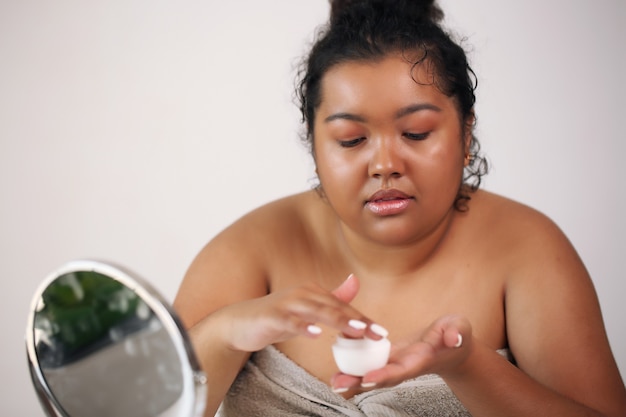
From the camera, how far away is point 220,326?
115 centimetres

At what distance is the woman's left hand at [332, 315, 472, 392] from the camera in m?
0.91

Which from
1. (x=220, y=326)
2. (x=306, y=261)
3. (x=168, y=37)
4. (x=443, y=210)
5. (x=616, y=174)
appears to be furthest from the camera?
(x=168, y=37)

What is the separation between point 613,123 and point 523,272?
0.96m

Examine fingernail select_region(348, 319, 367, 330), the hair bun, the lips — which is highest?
the hair bun

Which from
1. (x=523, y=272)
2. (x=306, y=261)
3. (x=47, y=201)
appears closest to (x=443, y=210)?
(x=523, y=272)

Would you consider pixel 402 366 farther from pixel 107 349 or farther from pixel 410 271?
pixel 410 271

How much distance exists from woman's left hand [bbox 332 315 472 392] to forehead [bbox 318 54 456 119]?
33 centimetres

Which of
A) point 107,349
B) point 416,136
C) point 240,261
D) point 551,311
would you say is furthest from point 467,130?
point 107,349

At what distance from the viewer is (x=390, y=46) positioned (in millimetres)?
1224

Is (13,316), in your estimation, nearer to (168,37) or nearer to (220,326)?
(168,37)

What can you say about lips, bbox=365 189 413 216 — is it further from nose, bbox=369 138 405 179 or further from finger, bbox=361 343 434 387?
finger, bbox=361 343 434 387

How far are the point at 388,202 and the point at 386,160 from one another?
0.20 feet

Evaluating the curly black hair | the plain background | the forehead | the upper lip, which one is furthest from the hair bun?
the plain background

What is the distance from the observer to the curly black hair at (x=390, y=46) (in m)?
1.23
